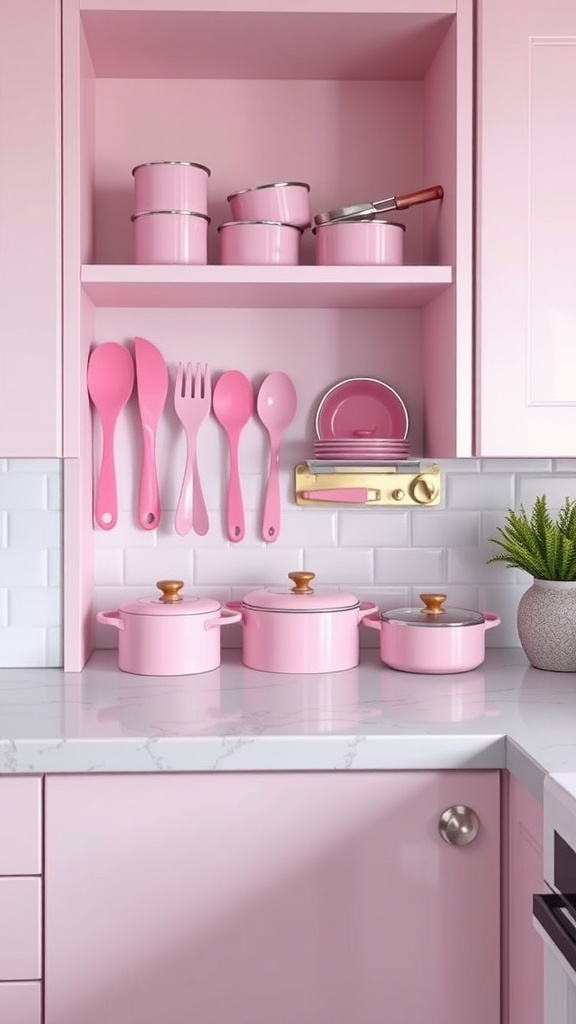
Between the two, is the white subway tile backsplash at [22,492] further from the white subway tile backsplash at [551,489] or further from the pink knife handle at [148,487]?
the white subway tile backsplash at [551,489]

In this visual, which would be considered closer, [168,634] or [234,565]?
[168,634]

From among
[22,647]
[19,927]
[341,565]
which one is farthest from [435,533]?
[19,927]

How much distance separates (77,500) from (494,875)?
106 centimetres

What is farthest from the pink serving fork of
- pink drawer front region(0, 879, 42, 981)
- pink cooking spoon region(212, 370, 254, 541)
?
pink drawer front region(0, 879, 42, 981)

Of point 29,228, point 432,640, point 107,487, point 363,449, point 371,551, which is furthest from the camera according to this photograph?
point 371,551

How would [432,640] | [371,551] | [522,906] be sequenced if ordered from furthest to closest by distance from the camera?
[371,551] < [432,640] < [522,906]

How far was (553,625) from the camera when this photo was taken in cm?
212

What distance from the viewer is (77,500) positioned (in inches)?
82.9

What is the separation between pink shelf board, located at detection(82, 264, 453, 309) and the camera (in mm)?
2004

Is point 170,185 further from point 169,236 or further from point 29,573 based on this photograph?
point 29,573

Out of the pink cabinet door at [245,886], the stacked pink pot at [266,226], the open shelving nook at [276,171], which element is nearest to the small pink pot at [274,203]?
the stacked pink pot at [266,226]

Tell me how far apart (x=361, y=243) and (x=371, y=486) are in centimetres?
54

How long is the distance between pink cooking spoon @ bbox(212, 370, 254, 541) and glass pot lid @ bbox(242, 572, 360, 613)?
8.7 inches

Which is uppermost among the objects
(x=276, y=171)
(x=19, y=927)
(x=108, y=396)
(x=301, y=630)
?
(x=276, y=171)
